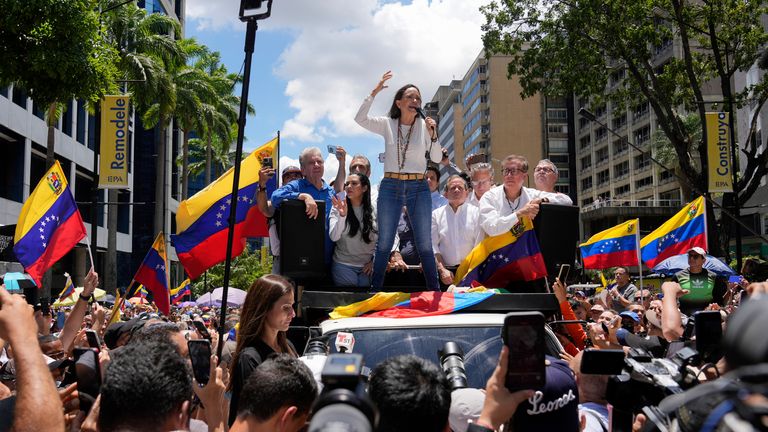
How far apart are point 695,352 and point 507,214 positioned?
3.78 meters

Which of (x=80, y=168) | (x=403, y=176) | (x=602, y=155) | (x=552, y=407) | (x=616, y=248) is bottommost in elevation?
(x=552, y=407)

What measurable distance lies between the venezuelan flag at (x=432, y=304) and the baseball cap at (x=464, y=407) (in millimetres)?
1949

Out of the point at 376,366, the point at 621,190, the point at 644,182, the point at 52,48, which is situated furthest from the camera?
the point at 621,190

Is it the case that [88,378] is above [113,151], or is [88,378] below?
below

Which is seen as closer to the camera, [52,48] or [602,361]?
[602,361]

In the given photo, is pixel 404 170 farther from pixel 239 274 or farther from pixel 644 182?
pixel 644 182

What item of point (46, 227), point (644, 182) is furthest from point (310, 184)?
point (644, 182)

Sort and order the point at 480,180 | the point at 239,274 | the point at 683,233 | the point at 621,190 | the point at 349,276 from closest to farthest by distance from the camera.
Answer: the point at 349,276
the point at 480,180
the point at 683,233
the point at 239,274
the point at 621,190

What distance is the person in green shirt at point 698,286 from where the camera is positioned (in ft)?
33.2

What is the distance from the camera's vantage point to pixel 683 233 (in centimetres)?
1412

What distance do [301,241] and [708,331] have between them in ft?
12.6

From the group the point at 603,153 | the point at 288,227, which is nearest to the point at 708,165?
the point at 288,227

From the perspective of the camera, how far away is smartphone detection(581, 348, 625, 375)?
2580 millimetres

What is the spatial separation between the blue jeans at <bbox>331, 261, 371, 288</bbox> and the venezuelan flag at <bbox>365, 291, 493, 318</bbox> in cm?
94
